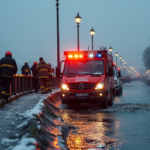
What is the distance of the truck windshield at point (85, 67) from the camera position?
15078 mm

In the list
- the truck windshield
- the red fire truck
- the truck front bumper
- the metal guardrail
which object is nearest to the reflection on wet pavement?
the truck front bumper

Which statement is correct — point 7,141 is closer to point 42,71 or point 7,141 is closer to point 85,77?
point 85,77

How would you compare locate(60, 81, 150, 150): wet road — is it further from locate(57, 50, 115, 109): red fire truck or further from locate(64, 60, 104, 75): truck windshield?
locate(64, 60, 104, 75): truck windshield

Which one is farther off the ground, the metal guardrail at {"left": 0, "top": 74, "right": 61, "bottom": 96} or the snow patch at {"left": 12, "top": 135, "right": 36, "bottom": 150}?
the metal guardrail at {"left": 0, "top": 74, "right": 61, "bottom": 96}

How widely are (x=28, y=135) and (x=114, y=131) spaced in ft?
10.8

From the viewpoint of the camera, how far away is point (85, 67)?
15.2 m

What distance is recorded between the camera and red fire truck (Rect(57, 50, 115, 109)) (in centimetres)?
1441

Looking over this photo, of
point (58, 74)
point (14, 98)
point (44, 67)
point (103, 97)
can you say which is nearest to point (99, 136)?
point (103, 97)

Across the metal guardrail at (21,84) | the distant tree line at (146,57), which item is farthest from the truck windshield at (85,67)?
the distant tree line at (146,57)

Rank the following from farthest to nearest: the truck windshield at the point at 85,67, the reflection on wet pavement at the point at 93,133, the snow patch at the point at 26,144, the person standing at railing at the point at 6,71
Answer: the truck windshield at the point at 85,67 → the person standing at railing at the point at 6,71 → the reflection on wet pavement at the point at 93,133 → the snow patch at the point at 26,144

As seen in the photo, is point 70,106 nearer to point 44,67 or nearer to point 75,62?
point 75,62

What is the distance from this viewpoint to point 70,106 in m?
15.9

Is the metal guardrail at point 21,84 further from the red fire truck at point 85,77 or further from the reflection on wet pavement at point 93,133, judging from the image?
the reflection on wet pavement at point 93,133

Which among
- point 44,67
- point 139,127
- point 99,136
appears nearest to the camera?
point 99,136
